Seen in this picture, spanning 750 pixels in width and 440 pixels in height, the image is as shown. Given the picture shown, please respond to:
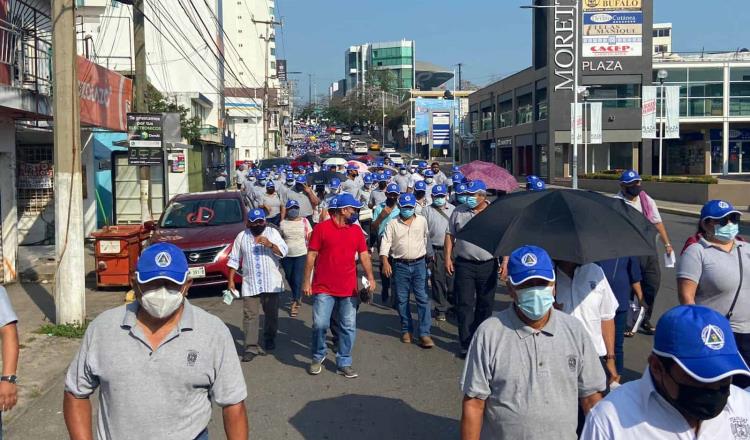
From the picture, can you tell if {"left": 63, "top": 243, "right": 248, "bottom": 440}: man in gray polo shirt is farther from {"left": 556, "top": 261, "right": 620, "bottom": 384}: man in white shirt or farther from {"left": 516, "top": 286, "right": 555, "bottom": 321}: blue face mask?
{"left": 556, "top": 261, "right": 620, "bottom": 384}: man in white shirt

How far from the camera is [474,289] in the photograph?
8.28 meters

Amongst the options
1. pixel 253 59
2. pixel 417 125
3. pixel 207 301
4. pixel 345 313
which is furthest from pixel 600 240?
pixel 253 59

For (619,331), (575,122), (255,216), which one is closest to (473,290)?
(619,331)

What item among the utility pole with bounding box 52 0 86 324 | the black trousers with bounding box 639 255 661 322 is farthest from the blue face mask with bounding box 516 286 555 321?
the utility pole with bounding box 52 0 86 324

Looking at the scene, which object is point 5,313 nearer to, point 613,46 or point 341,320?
point 341,320

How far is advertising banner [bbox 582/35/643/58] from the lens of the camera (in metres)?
46.8

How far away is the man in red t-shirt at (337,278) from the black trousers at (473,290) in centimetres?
100

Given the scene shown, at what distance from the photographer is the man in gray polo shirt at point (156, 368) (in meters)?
3.51

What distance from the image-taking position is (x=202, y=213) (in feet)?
46.1

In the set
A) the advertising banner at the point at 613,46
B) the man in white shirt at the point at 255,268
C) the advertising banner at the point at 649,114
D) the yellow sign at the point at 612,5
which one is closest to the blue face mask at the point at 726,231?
the man in white shirt at the point at 255,268

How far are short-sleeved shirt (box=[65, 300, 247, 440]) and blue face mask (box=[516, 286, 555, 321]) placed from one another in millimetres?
1437

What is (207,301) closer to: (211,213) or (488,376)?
(211,213)

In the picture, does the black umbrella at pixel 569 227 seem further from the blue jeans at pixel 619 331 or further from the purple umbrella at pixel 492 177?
the purple umbrella at pixel 492 177

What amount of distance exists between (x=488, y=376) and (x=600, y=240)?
5.58 ft
